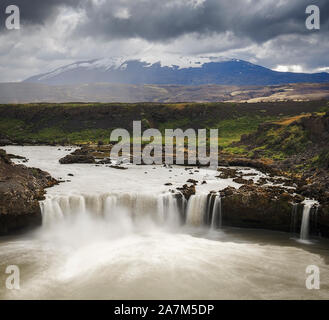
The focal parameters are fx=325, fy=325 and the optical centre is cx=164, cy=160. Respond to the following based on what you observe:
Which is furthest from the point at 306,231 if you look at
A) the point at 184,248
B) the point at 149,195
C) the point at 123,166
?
the point at 123,166

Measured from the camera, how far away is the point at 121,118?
9394cm

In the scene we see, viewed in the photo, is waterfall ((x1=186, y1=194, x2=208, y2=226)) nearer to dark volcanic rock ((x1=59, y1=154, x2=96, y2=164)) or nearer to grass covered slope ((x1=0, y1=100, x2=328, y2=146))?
dark volcanic rock ((x1=59, y1=154, x2=96, y2=164))

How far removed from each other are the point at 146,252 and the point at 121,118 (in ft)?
247

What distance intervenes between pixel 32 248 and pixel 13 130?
77567 mm

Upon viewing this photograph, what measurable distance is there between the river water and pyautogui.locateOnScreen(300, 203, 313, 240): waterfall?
0.99m

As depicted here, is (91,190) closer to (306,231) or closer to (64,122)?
(306,231)

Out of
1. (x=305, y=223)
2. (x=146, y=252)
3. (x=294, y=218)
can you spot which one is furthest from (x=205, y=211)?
(x=305, y=223)

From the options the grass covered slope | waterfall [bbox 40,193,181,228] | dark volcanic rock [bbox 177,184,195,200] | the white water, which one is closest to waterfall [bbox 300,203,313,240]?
the white water

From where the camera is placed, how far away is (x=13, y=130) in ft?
298

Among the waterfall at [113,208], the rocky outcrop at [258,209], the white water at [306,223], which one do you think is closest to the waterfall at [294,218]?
the rocky outcrop at [258,209]

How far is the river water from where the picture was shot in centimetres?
1725

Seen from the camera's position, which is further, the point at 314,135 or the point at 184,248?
the point at 314,135

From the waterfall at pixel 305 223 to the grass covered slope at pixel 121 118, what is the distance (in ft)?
183

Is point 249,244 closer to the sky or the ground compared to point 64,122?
closer to the ground
